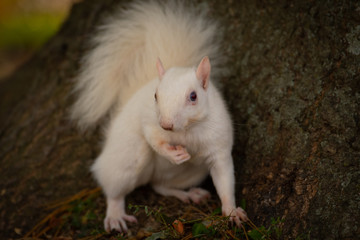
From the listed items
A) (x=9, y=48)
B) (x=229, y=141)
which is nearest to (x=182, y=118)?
(x=229, y=141)

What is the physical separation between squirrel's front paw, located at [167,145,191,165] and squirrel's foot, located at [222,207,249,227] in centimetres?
31

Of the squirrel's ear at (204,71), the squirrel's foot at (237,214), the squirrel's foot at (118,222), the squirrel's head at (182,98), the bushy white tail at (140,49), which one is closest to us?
the squirrel's head at (182,98)

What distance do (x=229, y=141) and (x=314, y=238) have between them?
51 cm

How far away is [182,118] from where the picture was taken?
1.33 meters

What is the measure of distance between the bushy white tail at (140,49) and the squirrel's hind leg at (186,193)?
52 cm

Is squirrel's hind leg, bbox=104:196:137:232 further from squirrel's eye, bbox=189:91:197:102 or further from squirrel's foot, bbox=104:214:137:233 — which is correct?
squirrel's eye, bbox=189:91:197:102

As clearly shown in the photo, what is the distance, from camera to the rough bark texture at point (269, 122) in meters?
1.40

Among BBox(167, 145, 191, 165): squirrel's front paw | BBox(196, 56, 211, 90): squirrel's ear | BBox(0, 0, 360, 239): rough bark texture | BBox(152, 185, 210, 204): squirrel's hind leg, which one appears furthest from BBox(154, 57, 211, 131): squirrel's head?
BBox(152, 185, 210, 204): squirrel's hind leg

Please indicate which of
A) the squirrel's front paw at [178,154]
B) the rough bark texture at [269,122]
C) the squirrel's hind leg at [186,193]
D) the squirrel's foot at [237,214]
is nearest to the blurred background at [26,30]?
the rough bark texture at [269,122]

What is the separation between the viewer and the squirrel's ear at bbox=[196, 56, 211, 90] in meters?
1.43

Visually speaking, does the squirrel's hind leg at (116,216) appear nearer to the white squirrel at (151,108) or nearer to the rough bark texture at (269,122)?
the white squirrel at (151,108)

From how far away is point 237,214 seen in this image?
5.16 feet

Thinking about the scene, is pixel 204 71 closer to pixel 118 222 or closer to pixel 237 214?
pixel 237 214

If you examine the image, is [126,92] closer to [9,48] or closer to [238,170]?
[238,170]
